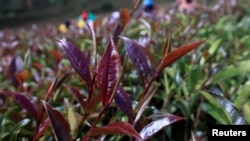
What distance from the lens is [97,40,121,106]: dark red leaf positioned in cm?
68

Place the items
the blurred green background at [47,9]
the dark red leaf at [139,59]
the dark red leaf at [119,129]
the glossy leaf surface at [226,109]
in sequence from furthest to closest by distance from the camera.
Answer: the blurred green background at [47,9] → the dark red leaf at [139,59] → the glossy leaf surface at [226,109] → the dark red leaf at [119,129]

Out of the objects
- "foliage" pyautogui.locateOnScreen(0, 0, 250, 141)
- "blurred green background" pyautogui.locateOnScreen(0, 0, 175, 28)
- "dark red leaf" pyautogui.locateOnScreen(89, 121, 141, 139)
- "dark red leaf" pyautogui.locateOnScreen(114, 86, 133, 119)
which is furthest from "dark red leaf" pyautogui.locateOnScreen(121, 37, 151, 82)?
"blurred green background" pyautogui.locateOnScreen(0, 0, 175, 28)

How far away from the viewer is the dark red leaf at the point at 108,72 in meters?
0.68

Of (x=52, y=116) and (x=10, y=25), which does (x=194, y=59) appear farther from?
(x=10, y=25)

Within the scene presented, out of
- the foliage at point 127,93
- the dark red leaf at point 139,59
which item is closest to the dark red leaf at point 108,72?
the foliage at point 127,93

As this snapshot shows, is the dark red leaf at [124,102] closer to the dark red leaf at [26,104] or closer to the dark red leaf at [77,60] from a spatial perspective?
the dark red leaf at [77,60]

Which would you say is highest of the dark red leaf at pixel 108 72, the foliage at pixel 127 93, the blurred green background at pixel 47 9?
the dark red leaf at pixel 108 72

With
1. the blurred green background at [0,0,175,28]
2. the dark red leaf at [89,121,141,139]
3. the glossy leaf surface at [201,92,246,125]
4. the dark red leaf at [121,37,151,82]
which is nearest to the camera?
the dark red leaf at [89,121,141,139]

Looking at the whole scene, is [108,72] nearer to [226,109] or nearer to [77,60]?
[77,60]

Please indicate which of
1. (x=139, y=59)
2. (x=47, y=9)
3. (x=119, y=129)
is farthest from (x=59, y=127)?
(x=47, y=9)

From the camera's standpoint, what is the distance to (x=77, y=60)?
0.77m

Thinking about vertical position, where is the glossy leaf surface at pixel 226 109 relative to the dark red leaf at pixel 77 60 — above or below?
below

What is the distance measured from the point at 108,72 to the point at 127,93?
11cm

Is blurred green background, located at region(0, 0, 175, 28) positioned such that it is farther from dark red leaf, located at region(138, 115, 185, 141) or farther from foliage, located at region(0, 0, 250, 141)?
dark red leaf, located at region(138, 115, 185, 141)
